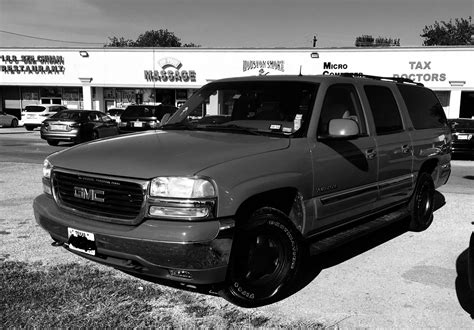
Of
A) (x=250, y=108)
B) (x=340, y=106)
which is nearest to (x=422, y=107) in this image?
(x=340, y=106)

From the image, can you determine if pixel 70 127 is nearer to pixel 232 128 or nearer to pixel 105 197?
pixel 232 128

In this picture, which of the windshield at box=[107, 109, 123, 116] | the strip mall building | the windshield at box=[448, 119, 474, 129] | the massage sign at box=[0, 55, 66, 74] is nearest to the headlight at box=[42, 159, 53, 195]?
the windshield at box=[448, 119, 474, 129]

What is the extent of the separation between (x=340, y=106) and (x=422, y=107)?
2.12 metres

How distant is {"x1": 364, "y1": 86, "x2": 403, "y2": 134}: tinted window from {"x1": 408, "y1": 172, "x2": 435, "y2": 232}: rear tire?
967 millimetres

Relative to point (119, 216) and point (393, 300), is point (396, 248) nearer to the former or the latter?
point (393, 300)

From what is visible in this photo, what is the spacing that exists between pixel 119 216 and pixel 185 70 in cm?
2923

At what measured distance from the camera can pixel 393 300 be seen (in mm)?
3977

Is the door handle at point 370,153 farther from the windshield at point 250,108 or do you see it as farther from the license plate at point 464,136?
the license plate at point 464,136

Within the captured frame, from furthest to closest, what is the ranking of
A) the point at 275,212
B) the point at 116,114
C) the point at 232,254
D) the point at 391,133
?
the point at 116,114
the point at 391,133
the point at 275,212
the point at 232,254

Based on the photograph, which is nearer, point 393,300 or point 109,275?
point 393,300

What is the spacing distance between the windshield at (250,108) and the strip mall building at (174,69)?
24.1 meters

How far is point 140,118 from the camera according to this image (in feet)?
59.8

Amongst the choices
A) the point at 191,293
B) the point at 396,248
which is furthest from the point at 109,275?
the point at 396,248

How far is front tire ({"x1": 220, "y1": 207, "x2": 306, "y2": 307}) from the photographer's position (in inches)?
140
